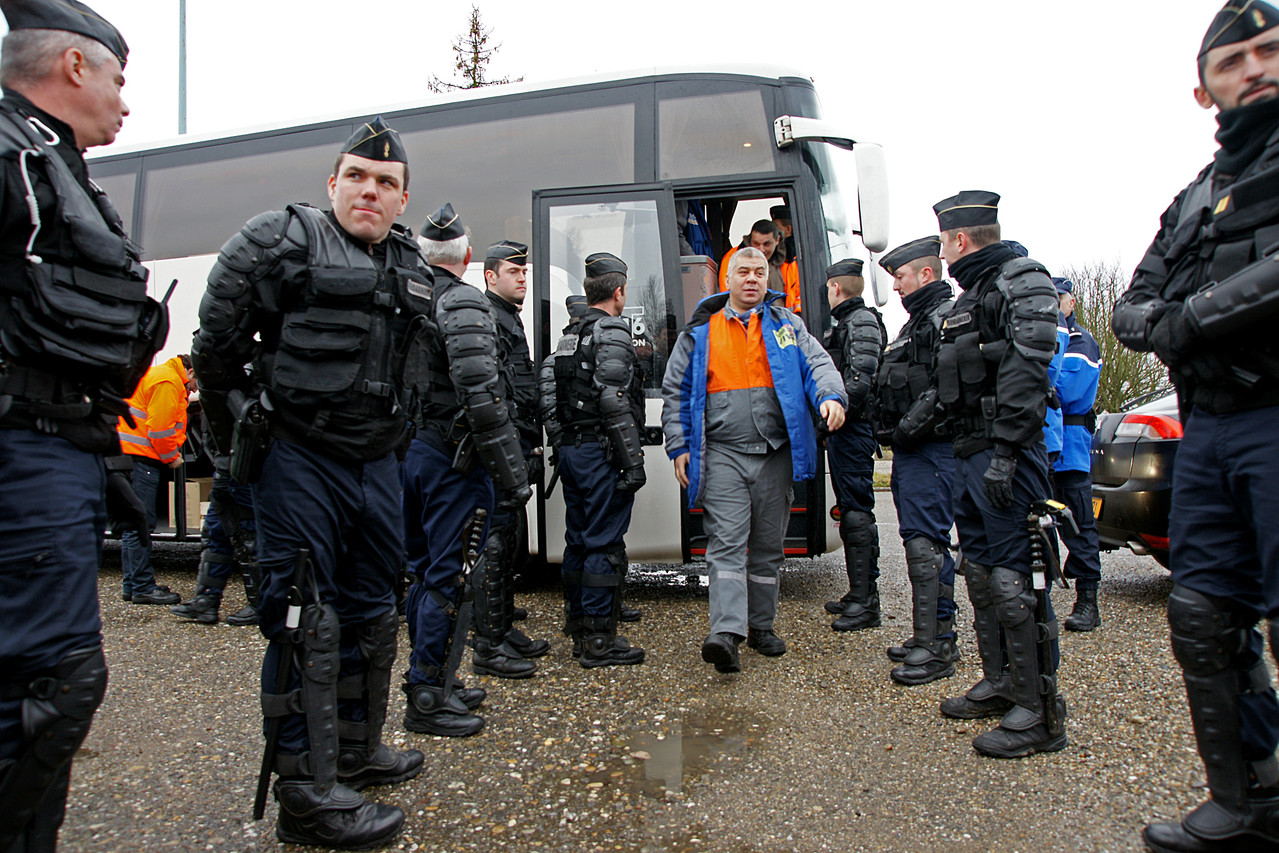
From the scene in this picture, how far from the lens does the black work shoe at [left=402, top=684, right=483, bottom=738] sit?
319cm

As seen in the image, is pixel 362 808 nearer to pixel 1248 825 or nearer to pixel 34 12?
pixel 34 12

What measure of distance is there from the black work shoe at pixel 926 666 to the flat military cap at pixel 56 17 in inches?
148

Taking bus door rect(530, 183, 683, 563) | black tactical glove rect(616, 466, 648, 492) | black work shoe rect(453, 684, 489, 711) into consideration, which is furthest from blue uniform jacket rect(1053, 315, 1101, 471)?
black work shoe rect(453, 684, 489, 711)

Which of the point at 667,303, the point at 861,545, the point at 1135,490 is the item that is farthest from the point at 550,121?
the point at 1135,490

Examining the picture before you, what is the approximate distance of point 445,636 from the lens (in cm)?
332

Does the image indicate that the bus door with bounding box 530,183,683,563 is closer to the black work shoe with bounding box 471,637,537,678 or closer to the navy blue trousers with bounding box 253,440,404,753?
the black work shoe with bounding box 471,637,537,678

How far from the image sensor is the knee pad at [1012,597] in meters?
2.97

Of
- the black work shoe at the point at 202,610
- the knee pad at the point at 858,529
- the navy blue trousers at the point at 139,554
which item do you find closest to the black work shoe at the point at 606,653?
the knee pad at the point at 858,529

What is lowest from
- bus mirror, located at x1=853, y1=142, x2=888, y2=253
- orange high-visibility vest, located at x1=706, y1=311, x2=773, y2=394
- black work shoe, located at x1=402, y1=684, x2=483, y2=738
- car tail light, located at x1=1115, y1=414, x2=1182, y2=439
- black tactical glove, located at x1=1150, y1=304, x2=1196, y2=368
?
black work shoe, located at x1=402, y1=684, x2=483, y2=738

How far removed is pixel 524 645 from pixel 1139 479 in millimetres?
3826

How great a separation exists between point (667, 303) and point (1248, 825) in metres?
4.01

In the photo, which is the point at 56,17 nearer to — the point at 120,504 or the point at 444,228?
the point at 120,504

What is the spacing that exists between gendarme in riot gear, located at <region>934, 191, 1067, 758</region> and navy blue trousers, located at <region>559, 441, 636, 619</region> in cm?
169

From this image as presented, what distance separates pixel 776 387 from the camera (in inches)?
159
